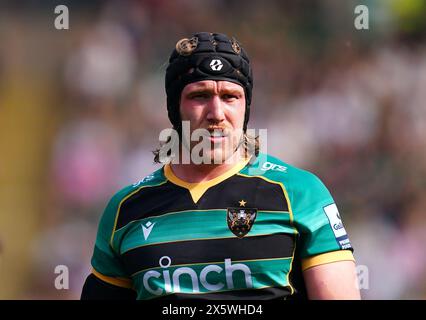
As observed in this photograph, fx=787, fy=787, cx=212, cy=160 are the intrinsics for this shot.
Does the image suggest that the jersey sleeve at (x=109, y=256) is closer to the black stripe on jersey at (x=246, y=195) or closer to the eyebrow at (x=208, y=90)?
the black stripe on jersey at (x=246, y=195)

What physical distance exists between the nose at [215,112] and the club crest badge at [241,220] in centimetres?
36

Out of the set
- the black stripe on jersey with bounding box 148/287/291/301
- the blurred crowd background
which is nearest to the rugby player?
the black stripe on jersey with bounding box 148/287/291/301

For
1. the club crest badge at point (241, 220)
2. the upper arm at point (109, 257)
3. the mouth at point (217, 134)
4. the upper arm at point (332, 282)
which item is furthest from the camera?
the upper arm at point (109, 257)

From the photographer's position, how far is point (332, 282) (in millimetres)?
2771

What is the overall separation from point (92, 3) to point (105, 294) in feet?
14.0

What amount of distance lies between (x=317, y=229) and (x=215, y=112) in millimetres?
586

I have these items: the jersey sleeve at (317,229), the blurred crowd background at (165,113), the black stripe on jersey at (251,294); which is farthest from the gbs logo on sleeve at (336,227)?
the blurred crowd background at (165,113)

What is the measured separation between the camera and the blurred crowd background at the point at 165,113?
6.33 metres

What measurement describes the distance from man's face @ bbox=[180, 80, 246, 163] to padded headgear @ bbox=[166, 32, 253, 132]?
4cm

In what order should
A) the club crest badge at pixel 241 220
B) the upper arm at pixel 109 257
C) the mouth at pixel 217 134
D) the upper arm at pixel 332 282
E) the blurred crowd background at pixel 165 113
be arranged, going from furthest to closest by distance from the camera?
the blurred crowd background at pixel 165 113 < the upper arm at pixel 109 257 < the mouth at pixel 217 134 < the club crest badge at pixel 241 220 < the upper arm at pixel 332 282

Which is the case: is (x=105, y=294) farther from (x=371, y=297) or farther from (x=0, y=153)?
(x=0, y=153)

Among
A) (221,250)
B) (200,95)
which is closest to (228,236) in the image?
(221,250)

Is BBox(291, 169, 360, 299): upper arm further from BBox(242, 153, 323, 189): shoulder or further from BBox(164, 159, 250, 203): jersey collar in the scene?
BBox(164, 159, 250, 203): jersey collar
